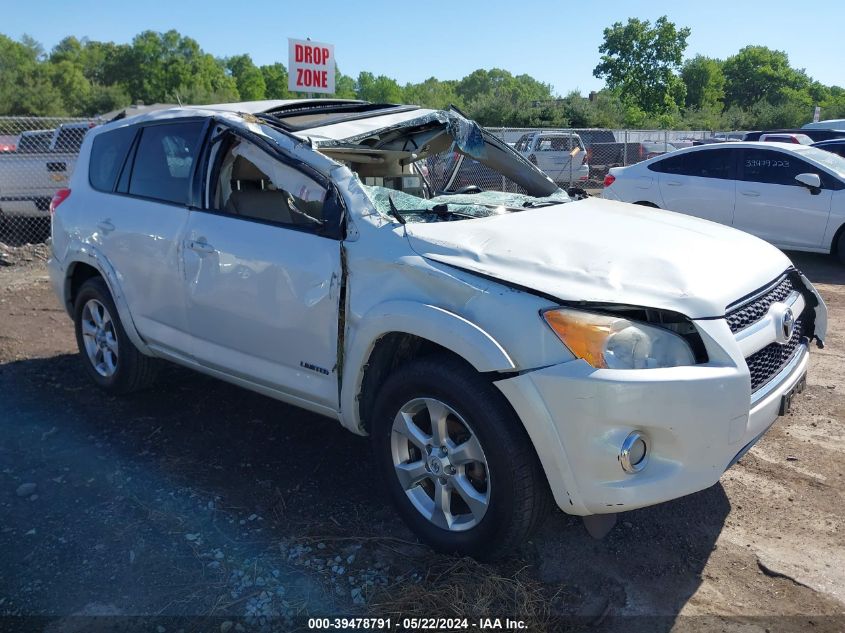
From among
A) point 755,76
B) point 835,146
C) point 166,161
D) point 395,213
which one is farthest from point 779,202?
point 755,76

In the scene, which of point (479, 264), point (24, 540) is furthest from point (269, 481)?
point (479, 264)

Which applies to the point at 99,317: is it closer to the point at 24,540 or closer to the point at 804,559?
the point at 24,540

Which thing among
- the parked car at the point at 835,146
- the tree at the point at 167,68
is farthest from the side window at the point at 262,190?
the tree at the point at 167,68

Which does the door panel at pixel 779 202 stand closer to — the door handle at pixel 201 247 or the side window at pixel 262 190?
the side window at pixel 262 190

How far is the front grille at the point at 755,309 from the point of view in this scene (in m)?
2.88

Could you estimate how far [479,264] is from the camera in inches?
115

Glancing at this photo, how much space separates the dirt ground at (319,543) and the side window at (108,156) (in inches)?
61.4

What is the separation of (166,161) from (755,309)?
11.0 ft

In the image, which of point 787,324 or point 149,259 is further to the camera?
point 149,259

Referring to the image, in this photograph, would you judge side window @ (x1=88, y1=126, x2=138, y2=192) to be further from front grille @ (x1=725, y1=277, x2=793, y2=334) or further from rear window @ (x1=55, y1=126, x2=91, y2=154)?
rear window @ (x1=55, y1=126, x2=91, y2=154)

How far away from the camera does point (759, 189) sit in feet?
30.8

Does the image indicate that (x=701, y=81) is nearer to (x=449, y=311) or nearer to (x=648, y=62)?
(x=648, y=62)

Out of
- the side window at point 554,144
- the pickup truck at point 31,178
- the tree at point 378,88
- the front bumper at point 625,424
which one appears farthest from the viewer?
the tree at point 378,88

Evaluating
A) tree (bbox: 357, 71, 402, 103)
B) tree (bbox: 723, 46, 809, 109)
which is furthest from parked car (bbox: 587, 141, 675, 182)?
tree (bbox: 357, 71, 402, 103)
